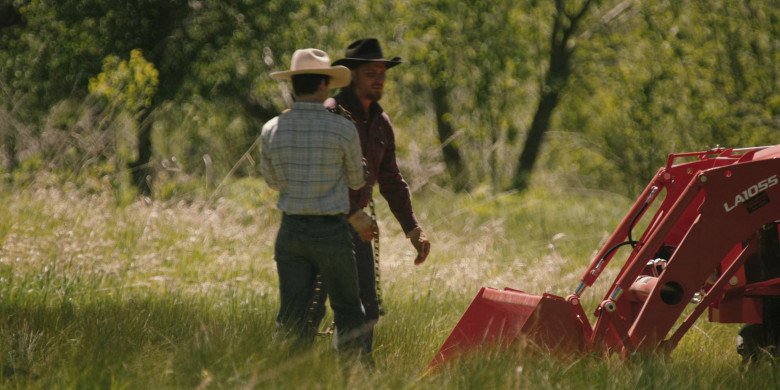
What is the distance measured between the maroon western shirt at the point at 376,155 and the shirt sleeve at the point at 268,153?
556mm

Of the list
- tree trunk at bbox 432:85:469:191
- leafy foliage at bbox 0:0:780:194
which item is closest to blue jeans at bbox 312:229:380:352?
leafy foliage at bbox 0:0:780:194

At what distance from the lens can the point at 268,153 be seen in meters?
4.68

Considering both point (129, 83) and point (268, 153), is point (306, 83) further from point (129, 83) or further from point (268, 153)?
point (129, 83)

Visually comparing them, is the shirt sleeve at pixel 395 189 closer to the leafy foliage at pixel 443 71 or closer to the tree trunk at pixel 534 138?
the leafy foliage at pixel 443 71

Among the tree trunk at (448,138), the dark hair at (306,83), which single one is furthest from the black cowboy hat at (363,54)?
the tree trunk at (448,138)

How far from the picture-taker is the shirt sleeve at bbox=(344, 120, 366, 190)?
15.1 ft

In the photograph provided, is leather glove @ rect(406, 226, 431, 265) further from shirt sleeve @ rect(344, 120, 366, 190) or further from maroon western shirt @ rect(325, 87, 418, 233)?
shirt sleeve @ rect(344, 120, 366, 190)

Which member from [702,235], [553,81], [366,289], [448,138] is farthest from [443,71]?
[702,235]

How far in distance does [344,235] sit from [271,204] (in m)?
7.29

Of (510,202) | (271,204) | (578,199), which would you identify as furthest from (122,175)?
(578,199)

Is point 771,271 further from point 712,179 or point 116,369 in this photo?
point 116,369

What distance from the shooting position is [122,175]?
12.1m

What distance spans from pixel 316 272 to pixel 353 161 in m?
0.64

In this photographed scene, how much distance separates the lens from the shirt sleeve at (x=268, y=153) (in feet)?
15.3
